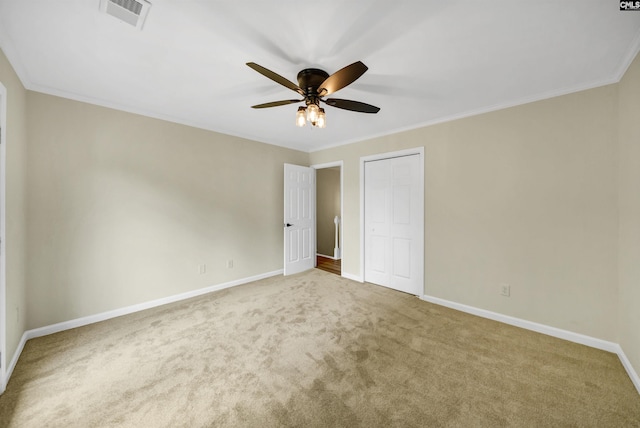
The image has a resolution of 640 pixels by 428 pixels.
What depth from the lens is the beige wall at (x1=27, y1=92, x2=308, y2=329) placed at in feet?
7.84

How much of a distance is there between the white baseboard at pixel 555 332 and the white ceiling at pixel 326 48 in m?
2.32

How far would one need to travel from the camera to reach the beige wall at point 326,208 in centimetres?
615

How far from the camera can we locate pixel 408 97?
2.53m

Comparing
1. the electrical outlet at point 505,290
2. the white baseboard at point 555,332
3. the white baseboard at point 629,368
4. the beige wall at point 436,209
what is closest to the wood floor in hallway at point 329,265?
the beige wall at point 436,209

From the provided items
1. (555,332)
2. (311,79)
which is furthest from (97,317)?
(555,332)

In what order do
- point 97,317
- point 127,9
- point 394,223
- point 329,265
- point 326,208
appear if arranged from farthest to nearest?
point 326,208 → point 329,265 → point 394,223 → point 97,317 → point 127,9

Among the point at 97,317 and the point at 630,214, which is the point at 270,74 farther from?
the point at 97,317

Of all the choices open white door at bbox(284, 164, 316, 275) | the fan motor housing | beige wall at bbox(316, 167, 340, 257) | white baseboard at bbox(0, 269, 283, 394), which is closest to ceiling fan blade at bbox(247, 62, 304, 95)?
the fan motor housing

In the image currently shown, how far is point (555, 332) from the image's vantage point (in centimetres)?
237

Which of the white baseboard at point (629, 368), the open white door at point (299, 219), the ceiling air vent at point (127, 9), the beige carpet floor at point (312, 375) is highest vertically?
the ceiling air vent at point (127, 9)

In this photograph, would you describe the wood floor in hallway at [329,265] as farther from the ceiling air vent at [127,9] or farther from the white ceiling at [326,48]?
the ceiling air vent at [127,9]

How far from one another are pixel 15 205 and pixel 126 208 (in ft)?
2.90

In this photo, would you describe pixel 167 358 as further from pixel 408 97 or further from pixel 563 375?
pixel 408 97

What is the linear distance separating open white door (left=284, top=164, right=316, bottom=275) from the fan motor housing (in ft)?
7.55
